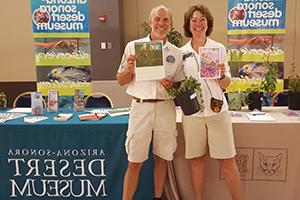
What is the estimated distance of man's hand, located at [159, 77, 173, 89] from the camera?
7.41 ft

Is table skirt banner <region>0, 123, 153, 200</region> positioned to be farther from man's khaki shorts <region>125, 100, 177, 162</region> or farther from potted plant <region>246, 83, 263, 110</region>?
potted plant <region>246, 83, 263, 110</region>

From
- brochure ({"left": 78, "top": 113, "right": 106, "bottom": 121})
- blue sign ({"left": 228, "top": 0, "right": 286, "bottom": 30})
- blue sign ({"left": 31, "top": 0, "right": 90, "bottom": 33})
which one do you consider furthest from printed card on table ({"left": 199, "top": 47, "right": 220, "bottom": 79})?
blue sign ({"left": 31, "top": 0, "right": 90, "bottom": 33})

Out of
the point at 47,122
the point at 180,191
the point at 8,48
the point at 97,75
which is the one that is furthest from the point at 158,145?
the point at 8,48

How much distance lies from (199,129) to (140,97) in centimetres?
48

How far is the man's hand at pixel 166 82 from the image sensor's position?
226cm

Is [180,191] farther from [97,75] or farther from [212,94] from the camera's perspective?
[97,75]

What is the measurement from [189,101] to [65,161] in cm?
111

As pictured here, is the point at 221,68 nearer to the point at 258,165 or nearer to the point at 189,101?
the point at 189,101

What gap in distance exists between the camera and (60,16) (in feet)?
16.6

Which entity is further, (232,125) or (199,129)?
(232,125)

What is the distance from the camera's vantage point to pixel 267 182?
2559 millimetres

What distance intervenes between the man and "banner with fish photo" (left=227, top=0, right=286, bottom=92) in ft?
9.00

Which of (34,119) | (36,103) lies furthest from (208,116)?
(36,103)

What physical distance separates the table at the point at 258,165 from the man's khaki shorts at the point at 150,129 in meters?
0.26
